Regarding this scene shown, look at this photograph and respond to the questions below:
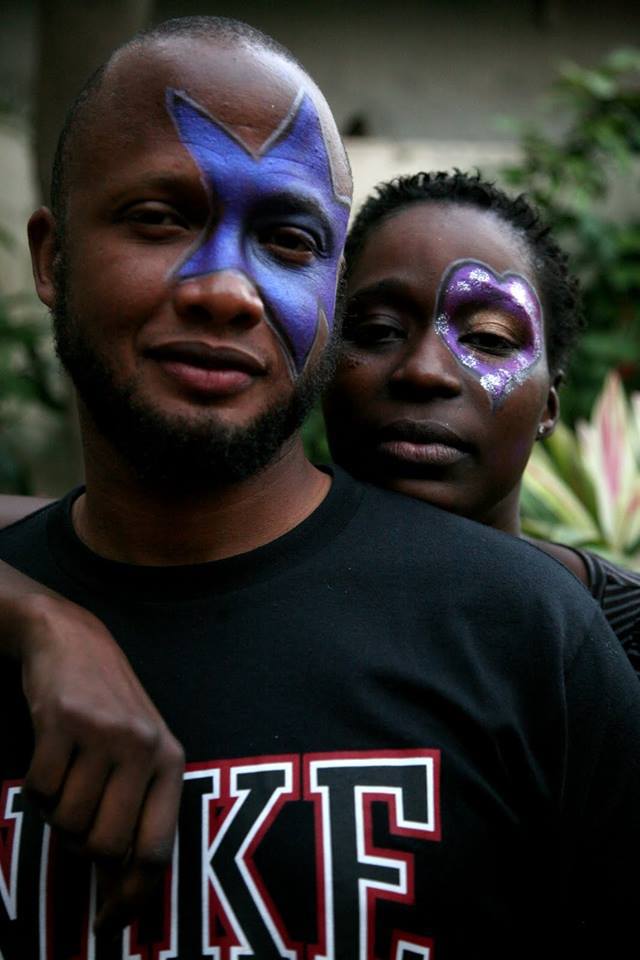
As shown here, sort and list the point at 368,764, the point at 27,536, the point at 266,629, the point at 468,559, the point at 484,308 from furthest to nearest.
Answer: the point at 484,308, the point at 27,536, the point at 468,559, the point at 266,629, the point at 368,764

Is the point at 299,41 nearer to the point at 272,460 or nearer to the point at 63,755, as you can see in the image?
the point at 272,460

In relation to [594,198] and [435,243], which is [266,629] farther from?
[594,198]

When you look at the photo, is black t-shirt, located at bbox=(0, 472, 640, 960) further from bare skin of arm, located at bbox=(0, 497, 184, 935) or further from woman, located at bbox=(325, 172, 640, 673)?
woman, located at bbox=(325, 172, 640, 673)

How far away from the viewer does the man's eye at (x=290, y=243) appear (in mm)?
1902

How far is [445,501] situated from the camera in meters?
2.29

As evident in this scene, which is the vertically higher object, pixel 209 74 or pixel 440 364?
pixel 209 74

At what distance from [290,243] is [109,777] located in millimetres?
879

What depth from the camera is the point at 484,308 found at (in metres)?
2.38

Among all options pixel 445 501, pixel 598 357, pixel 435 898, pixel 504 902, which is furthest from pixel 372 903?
pixel 598 357

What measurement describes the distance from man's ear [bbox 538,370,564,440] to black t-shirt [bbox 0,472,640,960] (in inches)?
31.9

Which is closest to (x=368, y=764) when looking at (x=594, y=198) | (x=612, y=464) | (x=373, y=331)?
(x=373, y=331)

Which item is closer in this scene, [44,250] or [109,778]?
[109,778]

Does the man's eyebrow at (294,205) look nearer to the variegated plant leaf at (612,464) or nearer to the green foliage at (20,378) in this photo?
the variegated plant leaf at (612,464)

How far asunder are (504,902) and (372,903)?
8.3 inches
